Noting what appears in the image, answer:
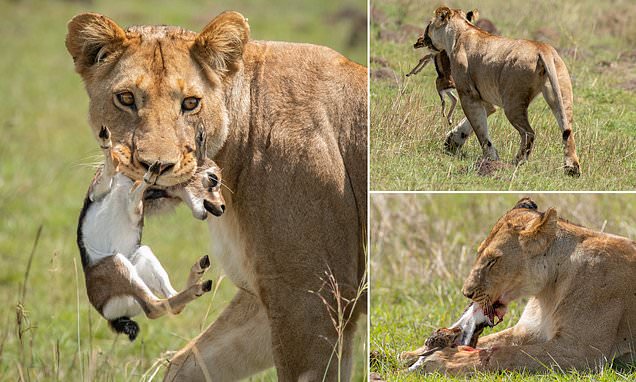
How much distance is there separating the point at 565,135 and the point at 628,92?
1.32 ft

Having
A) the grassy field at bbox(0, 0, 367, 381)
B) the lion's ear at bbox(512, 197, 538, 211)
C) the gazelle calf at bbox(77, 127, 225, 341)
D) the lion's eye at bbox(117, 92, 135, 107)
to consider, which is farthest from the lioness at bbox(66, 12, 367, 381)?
the lion's ear at bbox(512, 197, 538, 211)

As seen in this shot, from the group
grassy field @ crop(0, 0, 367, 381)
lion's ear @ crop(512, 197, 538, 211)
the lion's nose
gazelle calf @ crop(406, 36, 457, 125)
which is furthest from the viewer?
grassy field @ crop(0, 0, 367, 381)

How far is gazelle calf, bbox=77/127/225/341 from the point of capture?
3.74 metres

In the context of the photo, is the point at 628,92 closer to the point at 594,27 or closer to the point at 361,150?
the point at 594,27

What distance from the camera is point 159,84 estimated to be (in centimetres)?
367

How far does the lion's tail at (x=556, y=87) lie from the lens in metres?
3.24

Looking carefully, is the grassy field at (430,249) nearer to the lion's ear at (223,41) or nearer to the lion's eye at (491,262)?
the lion's eye at (491,262)

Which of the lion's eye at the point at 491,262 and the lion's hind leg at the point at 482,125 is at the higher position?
the lion's hind leg at the point at 482,125

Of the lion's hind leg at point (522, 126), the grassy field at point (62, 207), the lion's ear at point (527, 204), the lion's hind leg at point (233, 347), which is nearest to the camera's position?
the lion's hind leg at point (522, 126)

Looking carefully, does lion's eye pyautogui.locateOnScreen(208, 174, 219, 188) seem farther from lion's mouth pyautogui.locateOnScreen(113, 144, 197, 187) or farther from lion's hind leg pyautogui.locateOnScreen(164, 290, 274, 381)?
lion's hind leg pyautogui.locateOnScreen(164, 290, 274, 381)

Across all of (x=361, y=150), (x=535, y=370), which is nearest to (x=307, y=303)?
(x=361, y=150)

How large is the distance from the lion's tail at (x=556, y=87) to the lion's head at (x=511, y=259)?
0.38 m

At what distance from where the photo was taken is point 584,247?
3.65 meters

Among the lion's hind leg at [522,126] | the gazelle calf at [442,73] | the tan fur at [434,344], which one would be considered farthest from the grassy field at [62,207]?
the lion's hind leg at [522,126]
